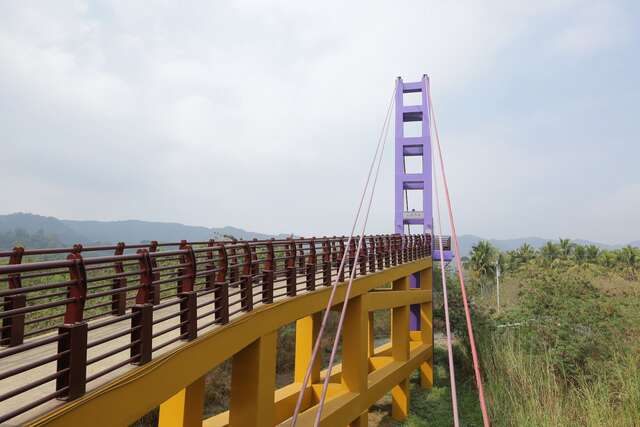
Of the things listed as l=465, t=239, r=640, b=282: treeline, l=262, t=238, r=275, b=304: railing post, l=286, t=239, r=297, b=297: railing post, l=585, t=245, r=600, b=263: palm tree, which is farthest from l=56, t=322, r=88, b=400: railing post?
l=585, t=245, r=600, b=263: palm tree

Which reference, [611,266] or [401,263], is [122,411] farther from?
[611,266]

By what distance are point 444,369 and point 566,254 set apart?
6443 cm

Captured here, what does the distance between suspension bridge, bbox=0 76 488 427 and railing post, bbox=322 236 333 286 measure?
0.05 metres

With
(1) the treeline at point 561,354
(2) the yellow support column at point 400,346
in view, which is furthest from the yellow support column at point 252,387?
(2) the yellow support column at point 400,346

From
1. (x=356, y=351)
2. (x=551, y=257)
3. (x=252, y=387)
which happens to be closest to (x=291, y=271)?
(x=252, y=387)

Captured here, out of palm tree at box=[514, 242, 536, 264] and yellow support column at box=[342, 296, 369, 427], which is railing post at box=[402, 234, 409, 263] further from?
palm tree at box=[514, 242, 536, 264]

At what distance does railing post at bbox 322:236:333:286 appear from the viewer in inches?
498

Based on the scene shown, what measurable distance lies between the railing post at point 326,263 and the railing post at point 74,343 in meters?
8.66

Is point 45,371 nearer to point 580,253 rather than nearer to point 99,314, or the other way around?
point 99,314

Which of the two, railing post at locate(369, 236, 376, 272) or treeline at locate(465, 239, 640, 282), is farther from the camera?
treeline at locate(465, 239, 640, 282)

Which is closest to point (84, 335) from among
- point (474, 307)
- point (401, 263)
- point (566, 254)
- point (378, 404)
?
point (401, 263)

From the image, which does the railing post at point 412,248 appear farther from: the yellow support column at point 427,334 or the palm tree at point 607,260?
the palm tree at point 607,260

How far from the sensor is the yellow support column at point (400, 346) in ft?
63.0

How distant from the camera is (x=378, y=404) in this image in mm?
22172
